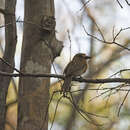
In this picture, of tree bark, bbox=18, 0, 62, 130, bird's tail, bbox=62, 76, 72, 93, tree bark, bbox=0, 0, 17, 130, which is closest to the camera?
bird's tail, bbox=62, 76, 72, 93

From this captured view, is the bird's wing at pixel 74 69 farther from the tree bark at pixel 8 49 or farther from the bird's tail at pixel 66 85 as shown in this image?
the tree bark at pixel 8 49

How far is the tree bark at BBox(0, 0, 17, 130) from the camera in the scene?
4047mm

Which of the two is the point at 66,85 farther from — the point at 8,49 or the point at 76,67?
the point at 76,67

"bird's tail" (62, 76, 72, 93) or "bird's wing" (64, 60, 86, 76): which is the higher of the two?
"bird's wing" (64, 60, 86, 76)

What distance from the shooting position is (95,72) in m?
8.84

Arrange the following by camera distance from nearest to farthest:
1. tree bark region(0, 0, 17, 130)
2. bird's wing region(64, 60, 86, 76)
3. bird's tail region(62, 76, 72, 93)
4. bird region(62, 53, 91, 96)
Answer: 1. bird's tail region(62, 76, 72, 93)
2. tree bark region(0, 0, 17, 130)
3. bird region(62, 53, 91, 96)
4. bird's wing region(64, 60, 86, 76)

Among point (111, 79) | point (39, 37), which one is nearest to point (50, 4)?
point (39, 37)

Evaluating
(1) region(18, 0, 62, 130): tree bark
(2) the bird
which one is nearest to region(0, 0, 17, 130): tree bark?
(1) region(18, 0, 62, 130): tree bark

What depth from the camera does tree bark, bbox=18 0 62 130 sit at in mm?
3910

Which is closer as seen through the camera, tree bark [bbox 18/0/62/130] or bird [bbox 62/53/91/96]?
tree bark [bbox 18/0/62/130]

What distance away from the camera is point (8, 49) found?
416 centimetres

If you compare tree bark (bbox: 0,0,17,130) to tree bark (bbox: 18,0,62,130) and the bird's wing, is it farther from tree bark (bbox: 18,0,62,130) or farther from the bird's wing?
the bird's wing

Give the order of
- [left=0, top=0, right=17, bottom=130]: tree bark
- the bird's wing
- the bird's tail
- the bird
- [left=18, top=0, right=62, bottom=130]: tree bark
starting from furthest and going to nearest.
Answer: the bird's wing
the bird
[left=0, top=0, right=17, bottom=130]: tree bark
[left=18, top=0, right=62, bottom=130]: tree bark
the bird's tail

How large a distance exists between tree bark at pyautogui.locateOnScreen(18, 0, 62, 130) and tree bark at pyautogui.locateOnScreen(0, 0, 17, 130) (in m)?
0.12
